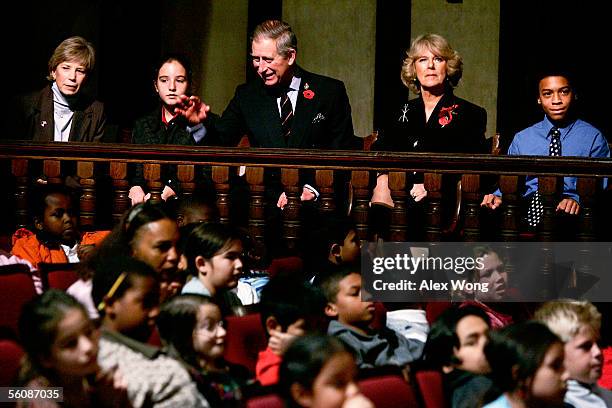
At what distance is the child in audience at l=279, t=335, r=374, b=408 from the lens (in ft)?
9.27

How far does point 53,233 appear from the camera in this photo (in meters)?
4.84

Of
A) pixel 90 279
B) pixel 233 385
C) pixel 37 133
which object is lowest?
pixel 233 385

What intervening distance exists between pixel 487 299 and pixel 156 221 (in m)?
1.54

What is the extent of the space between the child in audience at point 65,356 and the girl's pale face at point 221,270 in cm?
106

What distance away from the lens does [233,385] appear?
10.7ft

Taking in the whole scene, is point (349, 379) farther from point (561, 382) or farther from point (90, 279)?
point (90, 279)

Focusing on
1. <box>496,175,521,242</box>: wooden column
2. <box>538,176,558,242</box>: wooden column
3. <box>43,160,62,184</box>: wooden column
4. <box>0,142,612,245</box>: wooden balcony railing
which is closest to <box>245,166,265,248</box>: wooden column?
<box>0,142,612,245</box>: wooden balcony railing

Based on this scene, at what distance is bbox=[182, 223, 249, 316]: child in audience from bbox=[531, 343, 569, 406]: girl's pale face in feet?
3.87

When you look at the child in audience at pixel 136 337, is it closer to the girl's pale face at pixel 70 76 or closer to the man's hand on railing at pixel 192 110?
the man's hand on railing at pixel 192 110

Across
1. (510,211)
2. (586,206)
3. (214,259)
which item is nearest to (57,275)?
(214,259)

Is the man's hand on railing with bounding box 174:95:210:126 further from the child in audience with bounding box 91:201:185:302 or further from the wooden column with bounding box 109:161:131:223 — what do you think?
the child in audience with bounding box 91:201:185:302

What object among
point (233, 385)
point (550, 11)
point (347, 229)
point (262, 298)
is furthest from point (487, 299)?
point (550, 11)

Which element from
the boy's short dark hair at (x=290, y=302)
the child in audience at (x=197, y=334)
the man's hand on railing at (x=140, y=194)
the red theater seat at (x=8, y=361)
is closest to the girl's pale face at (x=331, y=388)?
the child in audience at (x=197, y=334)

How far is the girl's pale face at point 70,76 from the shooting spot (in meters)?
5.51
